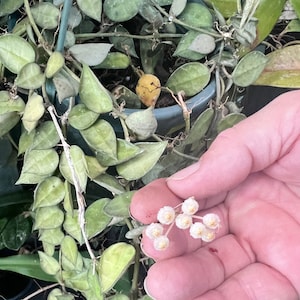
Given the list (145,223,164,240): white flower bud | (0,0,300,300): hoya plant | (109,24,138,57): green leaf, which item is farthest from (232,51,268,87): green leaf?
(145,223,164,240): white flower bud

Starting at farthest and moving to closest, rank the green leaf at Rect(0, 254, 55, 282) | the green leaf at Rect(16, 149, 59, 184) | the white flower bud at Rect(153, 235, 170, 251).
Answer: the green leaf at Rect(0, 254, 55, 282) < the green leaf at Rect(16, 149, 59, 184) < the white flower bud at Rect(153, 235, 170, 251)

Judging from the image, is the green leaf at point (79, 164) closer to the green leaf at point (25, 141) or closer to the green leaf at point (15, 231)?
the green leaf at point (25, 141)

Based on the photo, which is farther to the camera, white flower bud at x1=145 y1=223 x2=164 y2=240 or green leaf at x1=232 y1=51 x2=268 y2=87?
green leaf at x1=232 y1=51 x2=268 y2=87

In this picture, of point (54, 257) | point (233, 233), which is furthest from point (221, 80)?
point (54, 257)

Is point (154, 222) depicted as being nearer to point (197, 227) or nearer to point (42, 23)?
point (197, 227)

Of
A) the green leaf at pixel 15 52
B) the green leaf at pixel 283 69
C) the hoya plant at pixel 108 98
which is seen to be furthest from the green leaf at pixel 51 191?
the green leaf at pixel 283 69

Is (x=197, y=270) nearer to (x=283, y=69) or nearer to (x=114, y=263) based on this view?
(x=114, y=263)

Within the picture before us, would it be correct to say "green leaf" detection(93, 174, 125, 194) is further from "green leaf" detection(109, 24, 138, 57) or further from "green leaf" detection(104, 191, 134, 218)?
"green leaf" detection(109, 24, 138, 57)
